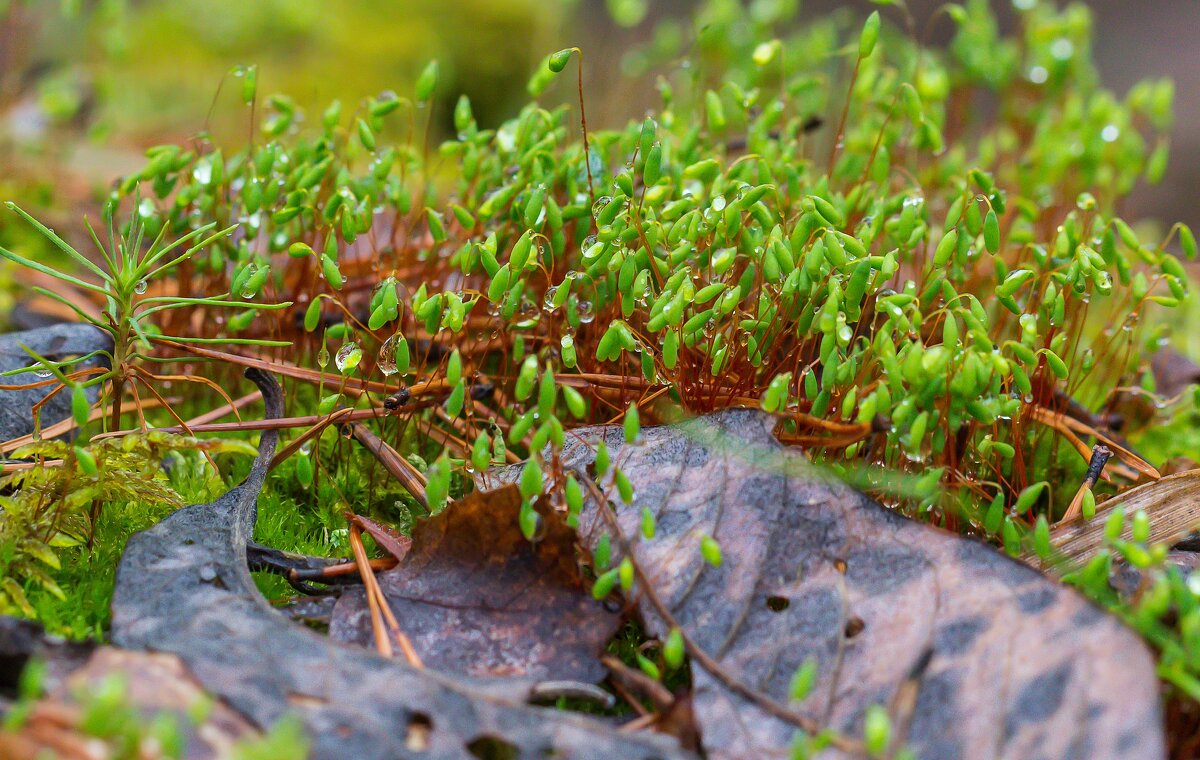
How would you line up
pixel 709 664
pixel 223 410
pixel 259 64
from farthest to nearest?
pixel 259 64
pixel 223 410
pixel 709 664

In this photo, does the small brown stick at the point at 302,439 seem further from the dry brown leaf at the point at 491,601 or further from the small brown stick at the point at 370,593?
the dry brown leaf at the point at 491,601

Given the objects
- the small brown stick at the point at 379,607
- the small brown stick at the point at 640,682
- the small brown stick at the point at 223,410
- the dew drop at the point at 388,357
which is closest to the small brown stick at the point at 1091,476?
the small brown stick at the point at 640,682

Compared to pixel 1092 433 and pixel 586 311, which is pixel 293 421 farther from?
pixel 1092 433

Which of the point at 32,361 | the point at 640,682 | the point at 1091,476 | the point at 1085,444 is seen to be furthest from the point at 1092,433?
the point at 32,361

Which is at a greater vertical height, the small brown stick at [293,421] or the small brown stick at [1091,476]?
the small brown stick at [293,421]

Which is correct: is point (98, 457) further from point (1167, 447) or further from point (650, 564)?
point (1167, 447)

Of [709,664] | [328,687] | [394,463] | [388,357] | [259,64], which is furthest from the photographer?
[259,64]

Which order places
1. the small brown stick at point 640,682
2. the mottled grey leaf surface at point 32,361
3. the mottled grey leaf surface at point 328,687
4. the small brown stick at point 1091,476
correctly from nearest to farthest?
the mottled grey leaf surface at point 328,687 → the small brown stick at point 640,682 → the small brown stick at point 1091,476 → the mottled grey leaf surface at point 32,361
